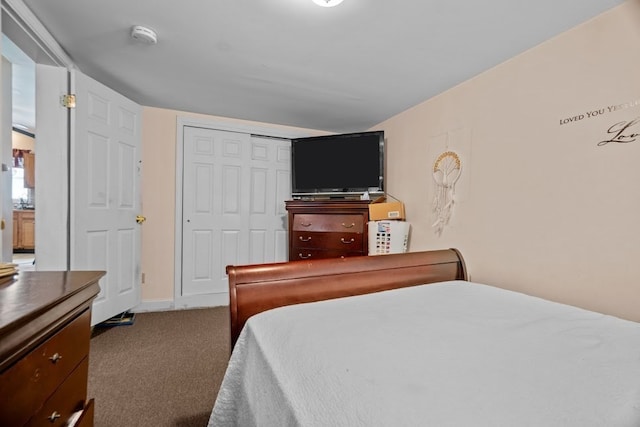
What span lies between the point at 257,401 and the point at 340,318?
39 cm

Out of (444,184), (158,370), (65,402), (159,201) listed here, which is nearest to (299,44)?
(444,184)

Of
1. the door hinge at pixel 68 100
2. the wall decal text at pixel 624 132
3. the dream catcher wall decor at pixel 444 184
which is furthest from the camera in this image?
the dream catcher wall decor at pixel 444 184

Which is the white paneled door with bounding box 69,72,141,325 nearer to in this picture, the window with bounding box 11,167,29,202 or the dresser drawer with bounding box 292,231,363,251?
the dresser drawer with bounding box 292,231,363,251

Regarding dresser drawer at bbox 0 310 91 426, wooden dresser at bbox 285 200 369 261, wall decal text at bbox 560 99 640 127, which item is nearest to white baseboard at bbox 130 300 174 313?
wooden dresser at bbox 285 200 369 261

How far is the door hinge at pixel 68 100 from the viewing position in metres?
2.04

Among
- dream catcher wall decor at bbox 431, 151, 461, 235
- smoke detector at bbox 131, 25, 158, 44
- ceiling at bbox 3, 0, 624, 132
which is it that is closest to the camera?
ceiling at bbox 3, 0, 624, 132

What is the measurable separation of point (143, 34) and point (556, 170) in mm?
2587

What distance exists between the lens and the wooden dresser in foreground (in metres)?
0.66

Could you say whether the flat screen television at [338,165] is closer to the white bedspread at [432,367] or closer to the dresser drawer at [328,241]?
the dresser drawer at [328,241]

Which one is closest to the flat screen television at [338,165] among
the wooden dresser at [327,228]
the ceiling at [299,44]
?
the wooden dresser at [327,228]

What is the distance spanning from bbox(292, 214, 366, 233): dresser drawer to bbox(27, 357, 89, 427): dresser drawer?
2.13 m

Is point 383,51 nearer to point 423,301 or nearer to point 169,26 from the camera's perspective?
point 169,26

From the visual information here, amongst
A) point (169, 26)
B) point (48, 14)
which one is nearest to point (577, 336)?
point (169, 26)

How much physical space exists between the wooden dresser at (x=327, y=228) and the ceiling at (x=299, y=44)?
3.42 feet
